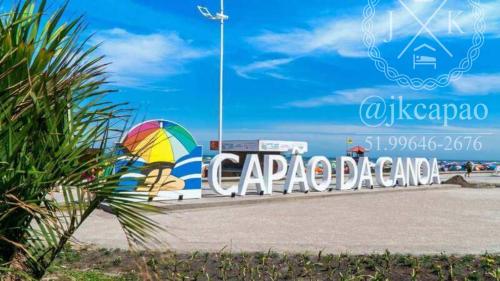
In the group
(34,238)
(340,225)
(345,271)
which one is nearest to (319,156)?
(340,225)

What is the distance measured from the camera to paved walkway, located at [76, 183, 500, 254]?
7.70 m

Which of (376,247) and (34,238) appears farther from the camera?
(376,247)

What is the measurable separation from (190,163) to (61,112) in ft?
40.3

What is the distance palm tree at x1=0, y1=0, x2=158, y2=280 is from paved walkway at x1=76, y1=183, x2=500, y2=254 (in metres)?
2.45

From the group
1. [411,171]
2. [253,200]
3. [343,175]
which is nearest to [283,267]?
[253,200]

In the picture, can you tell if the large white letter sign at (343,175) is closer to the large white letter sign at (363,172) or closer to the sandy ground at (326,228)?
the large white letter sign at (363,172)

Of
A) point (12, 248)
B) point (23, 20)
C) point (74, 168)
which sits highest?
point (23, 20)

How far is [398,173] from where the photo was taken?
2334 cm

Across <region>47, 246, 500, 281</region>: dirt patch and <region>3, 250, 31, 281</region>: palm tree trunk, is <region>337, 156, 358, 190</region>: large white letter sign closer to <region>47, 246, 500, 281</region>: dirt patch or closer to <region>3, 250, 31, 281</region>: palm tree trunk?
<region>47, 246, 500, 281</region>: dirt patch

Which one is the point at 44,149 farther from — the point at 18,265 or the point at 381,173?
the point at 381,173

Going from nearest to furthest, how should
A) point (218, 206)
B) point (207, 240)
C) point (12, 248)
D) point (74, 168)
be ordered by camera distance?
point (74, 168)
point (12, 248)
point (207, 240)
point (218, 206)

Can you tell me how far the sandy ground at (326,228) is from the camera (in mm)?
7688

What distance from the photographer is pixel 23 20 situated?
2844 millimetres

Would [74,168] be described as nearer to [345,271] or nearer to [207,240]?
[345,271]
